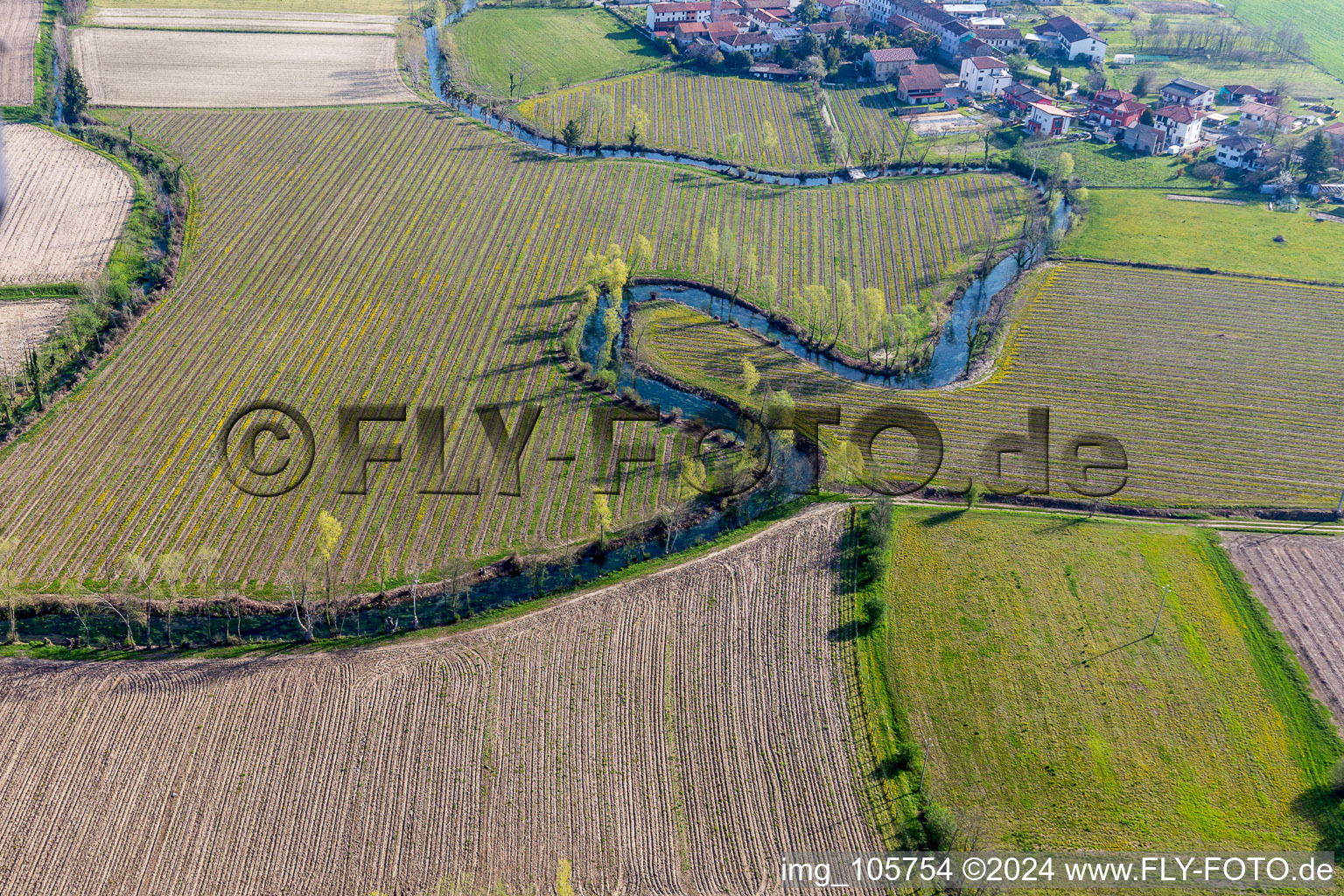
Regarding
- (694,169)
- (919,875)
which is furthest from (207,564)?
(694,169)

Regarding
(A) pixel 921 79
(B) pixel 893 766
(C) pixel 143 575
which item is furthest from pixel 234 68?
(B) pixel 893 766

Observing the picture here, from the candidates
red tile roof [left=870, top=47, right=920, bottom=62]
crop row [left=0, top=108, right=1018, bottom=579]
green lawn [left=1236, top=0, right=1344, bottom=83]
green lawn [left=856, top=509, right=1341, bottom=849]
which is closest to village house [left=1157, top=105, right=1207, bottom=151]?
crop row [left=0, top=108, right=1018, bottom=579]

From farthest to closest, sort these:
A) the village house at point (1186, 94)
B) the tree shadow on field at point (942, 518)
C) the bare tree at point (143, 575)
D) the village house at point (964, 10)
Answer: the village house at point (964, 10) → the village house at point (1186, 94) → the tree shadow on field at point (942, 518) → the bare tree at point (143, 575)

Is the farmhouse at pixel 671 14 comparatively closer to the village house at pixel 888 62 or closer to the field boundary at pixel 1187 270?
the village house at pixel 888 62

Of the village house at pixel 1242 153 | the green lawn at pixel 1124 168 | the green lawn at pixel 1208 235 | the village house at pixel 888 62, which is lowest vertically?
the green lawn at pixel 1208 235

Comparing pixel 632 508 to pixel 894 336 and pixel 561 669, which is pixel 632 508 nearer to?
pixel 561 669

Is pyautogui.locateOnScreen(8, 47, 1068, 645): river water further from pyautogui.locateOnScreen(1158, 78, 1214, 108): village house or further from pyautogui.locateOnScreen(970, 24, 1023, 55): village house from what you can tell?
pyautogui.locateOnScreen(970, 24, 1023, 55): village house

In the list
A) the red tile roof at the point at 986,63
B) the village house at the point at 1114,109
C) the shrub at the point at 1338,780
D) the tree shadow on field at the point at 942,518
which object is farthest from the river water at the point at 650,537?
the red tile roof at the point at 986,63
